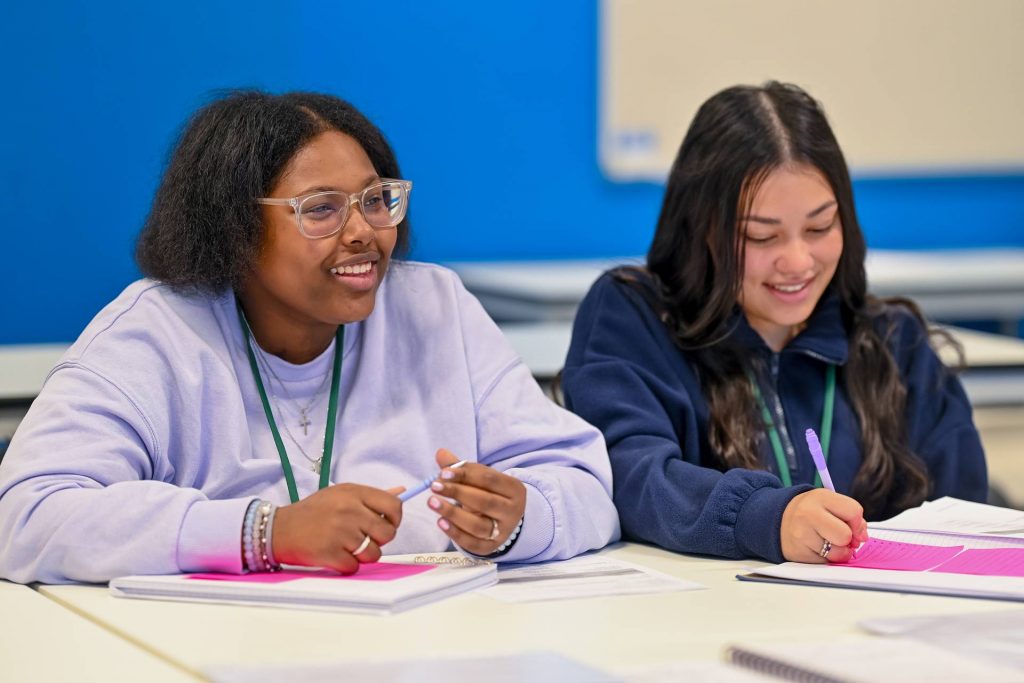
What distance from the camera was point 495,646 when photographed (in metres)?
1.36

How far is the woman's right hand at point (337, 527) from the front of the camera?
155cm

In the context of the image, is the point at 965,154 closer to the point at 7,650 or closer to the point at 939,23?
the point at 939,23

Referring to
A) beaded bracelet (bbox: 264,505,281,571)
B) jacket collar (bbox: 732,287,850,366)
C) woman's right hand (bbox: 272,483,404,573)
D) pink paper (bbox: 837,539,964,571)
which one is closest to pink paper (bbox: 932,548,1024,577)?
pink paper (bbox: 837,539,964,571)

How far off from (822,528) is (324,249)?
69 cm

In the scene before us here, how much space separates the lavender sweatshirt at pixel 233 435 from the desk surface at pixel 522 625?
0.28 feet

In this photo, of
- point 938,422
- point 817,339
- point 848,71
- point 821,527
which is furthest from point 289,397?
point 848,71

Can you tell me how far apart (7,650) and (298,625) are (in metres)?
0.27

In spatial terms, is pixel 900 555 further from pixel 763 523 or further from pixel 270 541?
pixel 270 541

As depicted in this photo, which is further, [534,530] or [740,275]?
[740,275]

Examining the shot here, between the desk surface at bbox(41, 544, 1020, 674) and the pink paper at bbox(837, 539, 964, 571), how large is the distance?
0.36 feet

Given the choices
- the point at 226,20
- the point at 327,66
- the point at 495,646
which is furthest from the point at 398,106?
the point at 495,646

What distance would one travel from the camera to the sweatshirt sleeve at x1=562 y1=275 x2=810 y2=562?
1808 millimetres

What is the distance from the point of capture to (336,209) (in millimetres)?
1842

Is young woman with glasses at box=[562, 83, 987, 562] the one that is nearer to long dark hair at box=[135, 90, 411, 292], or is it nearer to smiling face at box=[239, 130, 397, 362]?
smiling face at box=[239, 130, 397, 362]
